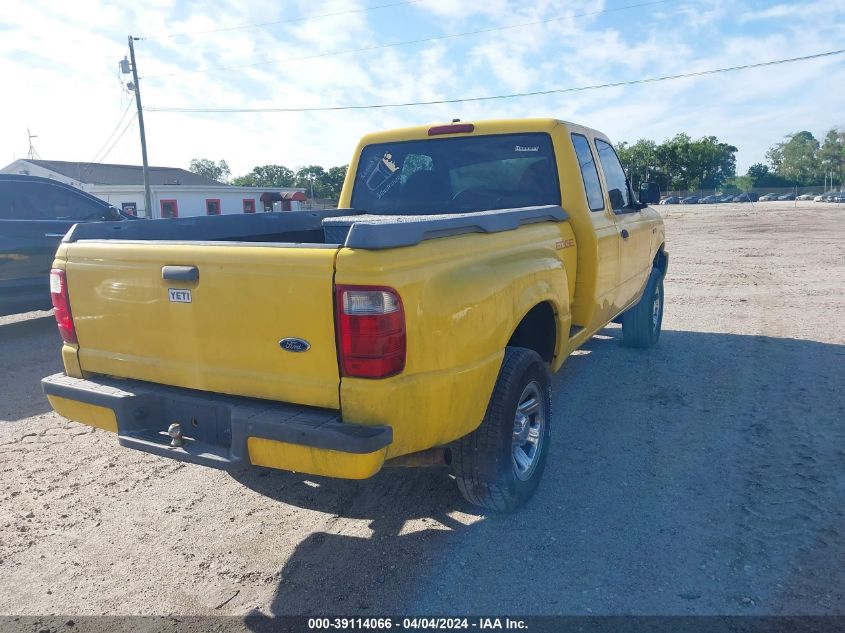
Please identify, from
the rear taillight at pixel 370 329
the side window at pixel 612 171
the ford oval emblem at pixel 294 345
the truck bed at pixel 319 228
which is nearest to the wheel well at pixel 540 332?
the truck bed at pixel 319 228

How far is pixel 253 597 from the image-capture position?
283 centimetres

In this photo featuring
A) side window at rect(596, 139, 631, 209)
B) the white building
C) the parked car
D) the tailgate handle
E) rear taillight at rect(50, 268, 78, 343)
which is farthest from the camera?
the white building

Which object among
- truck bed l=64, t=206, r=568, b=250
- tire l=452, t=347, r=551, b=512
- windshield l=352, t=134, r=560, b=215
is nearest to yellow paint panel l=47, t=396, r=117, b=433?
truck bed l=64, t=206, r=568, b=250

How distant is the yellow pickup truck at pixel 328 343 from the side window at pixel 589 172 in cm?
74

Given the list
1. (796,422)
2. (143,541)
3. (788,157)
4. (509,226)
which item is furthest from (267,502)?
(788,157)

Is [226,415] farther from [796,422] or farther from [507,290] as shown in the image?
[796,422]

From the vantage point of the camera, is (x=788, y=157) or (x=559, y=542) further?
(x=788, y=157)

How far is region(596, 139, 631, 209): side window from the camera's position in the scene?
5422 millimetres

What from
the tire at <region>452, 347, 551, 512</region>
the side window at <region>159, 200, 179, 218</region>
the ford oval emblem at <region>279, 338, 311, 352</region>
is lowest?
the tire at <region>452, 347, 551, 512</region>

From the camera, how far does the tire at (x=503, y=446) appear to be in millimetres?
3137

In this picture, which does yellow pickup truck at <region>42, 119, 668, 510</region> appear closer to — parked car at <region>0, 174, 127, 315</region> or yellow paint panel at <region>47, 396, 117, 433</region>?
yellow paint panel at <region>47, 396, 117, 433</region>

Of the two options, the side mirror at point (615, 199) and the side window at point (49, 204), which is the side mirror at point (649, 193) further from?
the side window at point (49, 204)

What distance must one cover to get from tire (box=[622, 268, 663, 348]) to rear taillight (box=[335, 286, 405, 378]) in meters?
4.69

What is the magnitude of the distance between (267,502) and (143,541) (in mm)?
671
